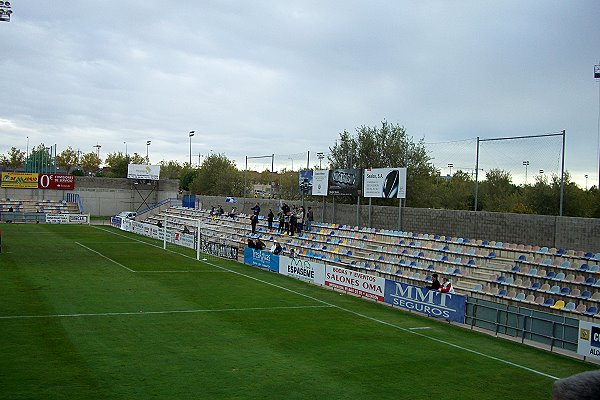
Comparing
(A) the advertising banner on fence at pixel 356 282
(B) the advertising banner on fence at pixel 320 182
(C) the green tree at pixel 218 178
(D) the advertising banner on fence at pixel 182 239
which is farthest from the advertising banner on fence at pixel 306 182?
(C) the green tree at pixel 218 178

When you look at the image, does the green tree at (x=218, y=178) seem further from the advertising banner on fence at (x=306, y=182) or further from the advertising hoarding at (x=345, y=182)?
the advertising hoarding at (x=345, y=182)

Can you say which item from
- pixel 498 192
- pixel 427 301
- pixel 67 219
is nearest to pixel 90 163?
pixel 67 219

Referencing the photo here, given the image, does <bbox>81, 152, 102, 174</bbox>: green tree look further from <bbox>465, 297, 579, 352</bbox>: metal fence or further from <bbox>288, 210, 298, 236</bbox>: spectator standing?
<bbox>465, 297, 579, 352</bbox>: metal fence

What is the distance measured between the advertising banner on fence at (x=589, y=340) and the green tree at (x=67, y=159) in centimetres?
12006

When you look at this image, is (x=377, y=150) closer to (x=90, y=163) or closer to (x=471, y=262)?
(x=471, y=262)

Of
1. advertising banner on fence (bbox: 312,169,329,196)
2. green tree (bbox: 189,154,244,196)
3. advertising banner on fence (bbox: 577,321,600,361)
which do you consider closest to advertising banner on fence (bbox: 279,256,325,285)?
advertising banner on fence (bbox: 312,169,329,196)

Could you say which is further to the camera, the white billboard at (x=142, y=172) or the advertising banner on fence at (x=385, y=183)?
the white billboard at (x=142, y=172)

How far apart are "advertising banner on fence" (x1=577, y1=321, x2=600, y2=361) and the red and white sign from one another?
65.4 metres

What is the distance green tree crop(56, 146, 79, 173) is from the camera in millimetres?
123988

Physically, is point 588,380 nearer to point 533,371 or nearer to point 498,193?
point 533,371

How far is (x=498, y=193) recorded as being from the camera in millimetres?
43844

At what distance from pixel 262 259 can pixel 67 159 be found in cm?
10281

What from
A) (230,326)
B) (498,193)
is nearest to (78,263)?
(230,326)

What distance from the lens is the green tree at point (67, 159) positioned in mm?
123988
